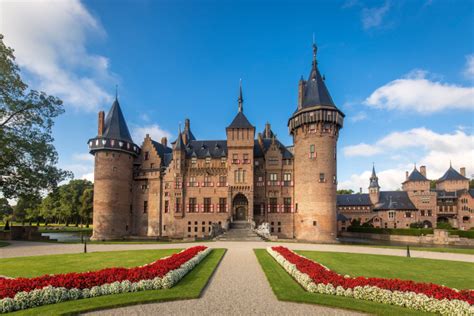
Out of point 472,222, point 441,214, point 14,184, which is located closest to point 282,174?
point 14,184

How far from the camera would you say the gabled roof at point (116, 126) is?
4325cm

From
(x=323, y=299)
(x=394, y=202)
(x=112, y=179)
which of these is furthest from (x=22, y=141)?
(x=394, y=202)

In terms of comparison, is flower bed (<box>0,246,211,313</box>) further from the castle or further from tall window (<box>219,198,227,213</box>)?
tall window (<box>219,198,227,213</box>)

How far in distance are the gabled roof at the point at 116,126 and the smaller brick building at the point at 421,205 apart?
47829 millimetres

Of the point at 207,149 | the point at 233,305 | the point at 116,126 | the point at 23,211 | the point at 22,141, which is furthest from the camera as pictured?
the point at 23,211

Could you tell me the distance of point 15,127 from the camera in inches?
1015

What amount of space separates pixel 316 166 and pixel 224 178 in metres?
13.2

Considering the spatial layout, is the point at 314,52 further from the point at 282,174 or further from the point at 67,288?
the point at 67,288

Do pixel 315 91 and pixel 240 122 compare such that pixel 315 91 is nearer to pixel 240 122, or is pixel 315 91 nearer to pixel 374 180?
pixel 240 122

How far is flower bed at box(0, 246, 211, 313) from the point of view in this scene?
7383mm

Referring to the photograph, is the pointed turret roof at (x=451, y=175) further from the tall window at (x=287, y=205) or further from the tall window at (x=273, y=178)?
the tall window at (x=273, y=178)

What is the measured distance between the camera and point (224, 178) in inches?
1670

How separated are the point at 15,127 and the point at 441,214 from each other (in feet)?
246

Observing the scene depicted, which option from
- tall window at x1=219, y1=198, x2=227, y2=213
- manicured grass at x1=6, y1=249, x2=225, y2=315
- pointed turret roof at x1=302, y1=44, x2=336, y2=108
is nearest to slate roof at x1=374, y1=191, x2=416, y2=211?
pointed turret roof at x1=302, y1=44, x2=336, y2=108
